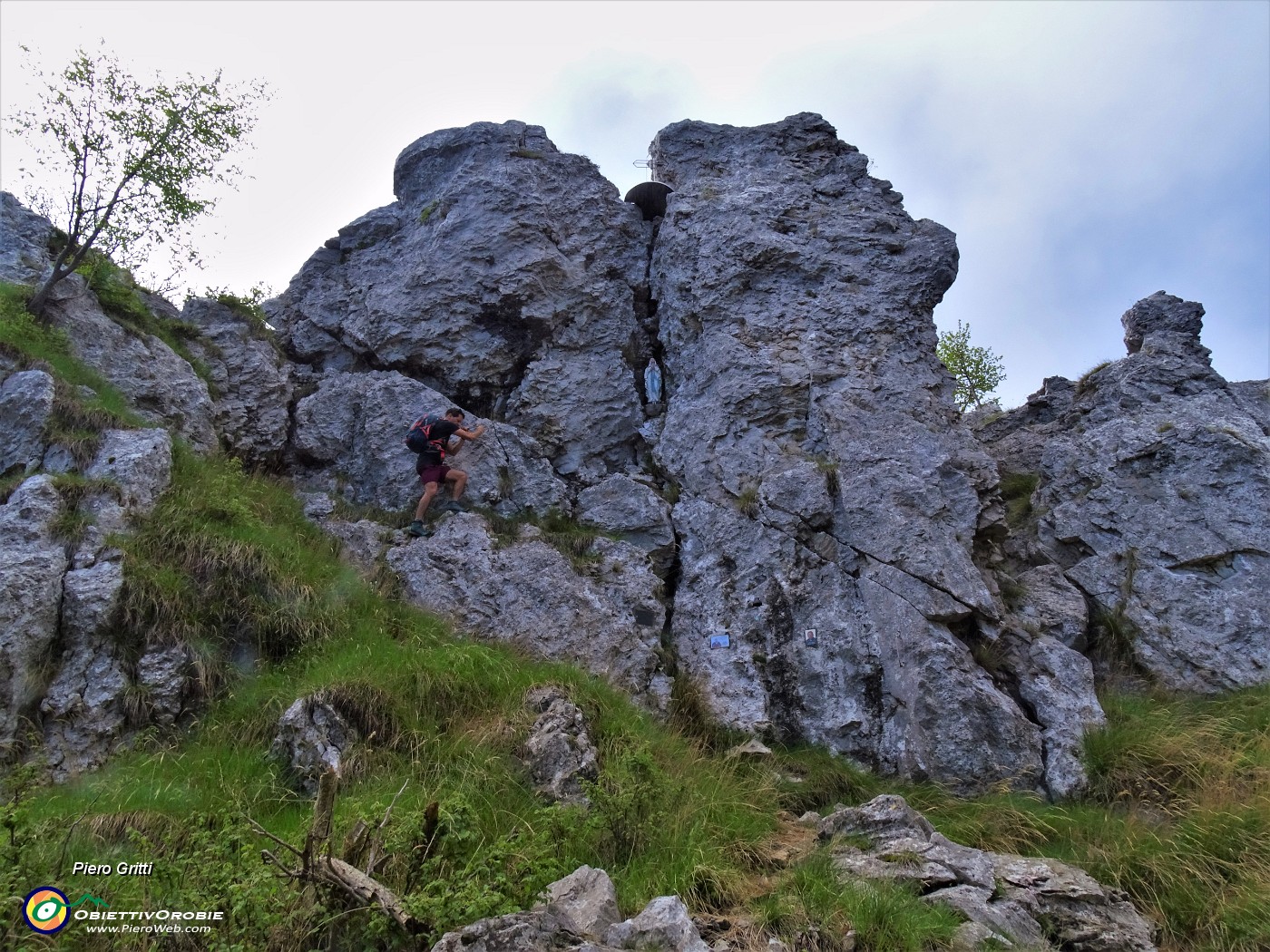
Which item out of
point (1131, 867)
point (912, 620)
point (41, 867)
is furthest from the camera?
point (912, 620)

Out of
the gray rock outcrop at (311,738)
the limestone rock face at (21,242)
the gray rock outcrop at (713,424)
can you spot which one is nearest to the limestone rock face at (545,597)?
the gray rock outcrop at (713,424)

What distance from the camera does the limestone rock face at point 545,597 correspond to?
9195 mm

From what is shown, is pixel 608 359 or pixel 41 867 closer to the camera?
pixel 41 867

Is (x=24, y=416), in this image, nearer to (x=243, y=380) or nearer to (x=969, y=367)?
(x=243, y=380)

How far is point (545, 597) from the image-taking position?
9578mm

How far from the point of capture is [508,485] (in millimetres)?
11258

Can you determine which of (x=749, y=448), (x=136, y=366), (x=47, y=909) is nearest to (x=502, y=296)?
(x=749, y=448)

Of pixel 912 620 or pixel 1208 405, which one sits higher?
pixel 1208 405

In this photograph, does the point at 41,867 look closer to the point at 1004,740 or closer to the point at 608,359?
the point at 1004,740

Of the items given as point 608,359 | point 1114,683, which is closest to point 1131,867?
point 1114,683

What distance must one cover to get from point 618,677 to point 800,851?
309 centimetres

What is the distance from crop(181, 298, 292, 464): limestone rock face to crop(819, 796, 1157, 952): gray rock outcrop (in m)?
9.55

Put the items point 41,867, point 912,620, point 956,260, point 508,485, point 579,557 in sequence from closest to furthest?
point 41,867 → point 912,620 → point 579,557 → point 508,485 → point 956,260

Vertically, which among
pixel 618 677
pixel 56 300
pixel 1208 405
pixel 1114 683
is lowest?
pixel 618 677
